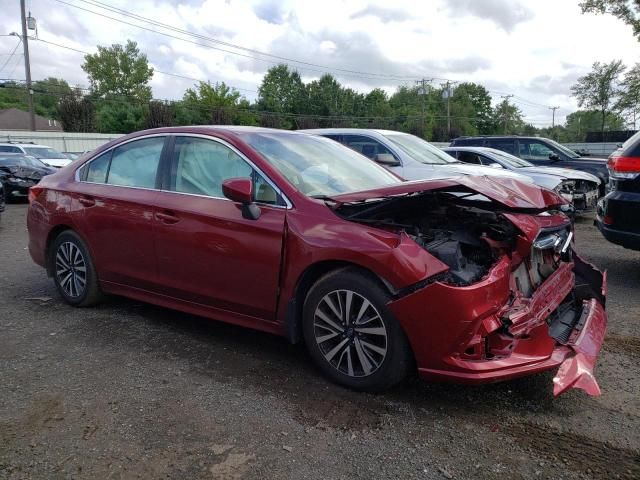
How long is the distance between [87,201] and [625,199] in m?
5.20

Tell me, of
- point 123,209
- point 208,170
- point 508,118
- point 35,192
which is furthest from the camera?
point 508,118

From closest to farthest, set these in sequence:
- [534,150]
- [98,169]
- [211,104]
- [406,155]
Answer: [98,169] < [406,155] < [534,150] < [211,104]

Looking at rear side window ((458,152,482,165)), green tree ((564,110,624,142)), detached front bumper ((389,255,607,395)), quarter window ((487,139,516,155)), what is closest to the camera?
detached front bumper ((389,255,607,395))

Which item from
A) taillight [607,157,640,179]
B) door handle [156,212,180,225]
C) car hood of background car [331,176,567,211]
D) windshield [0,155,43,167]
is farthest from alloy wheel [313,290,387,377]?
windshield [0,155,43,167]

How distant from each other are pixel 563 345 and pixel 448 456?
1026 millimetres

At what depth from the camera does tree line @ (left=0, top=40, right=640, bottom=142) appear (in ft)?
157

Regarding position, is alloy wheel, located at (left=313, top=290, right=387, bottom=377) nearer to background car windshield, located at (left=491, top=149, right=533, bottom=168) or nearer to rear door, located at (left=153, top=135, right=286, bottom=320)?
rear door, located at (left=153, top=135, right=286, bottom=320)

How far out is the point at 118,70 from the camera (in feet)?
245

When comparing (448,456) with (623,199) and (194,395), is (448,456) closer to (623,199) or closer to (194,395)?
(194,395)

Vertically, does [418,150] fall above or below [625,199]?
above

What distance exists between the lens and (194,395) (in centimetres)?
315

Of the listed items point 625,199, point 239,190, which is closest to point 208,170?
point 239,190

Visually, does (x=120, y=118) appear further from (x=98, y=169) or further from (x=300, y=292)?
(x=300, y=292)

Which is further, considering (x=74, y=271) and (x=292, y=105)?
(x=292, y=105)
